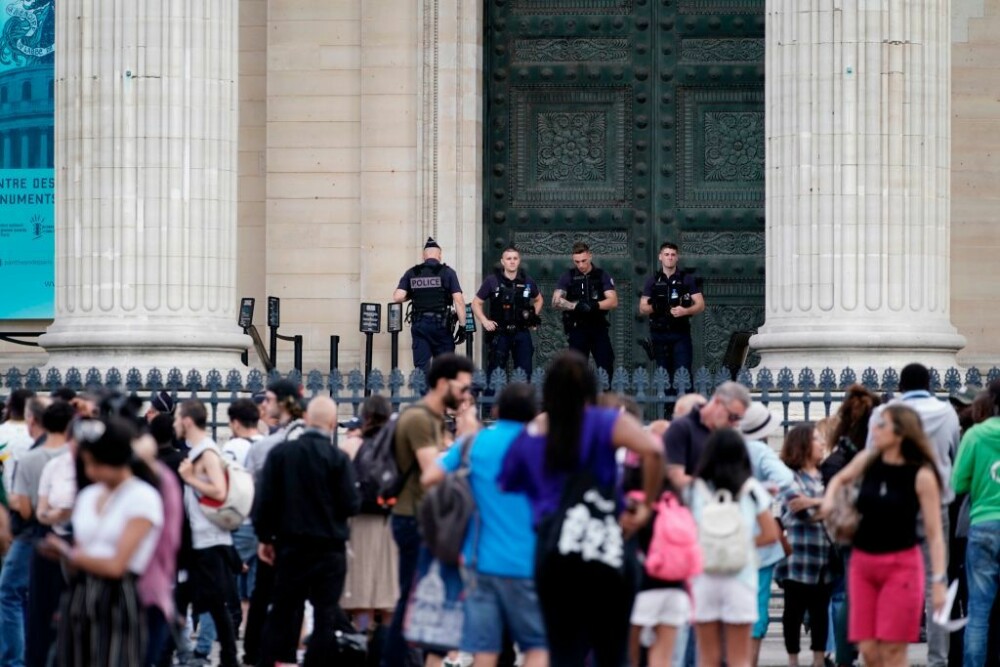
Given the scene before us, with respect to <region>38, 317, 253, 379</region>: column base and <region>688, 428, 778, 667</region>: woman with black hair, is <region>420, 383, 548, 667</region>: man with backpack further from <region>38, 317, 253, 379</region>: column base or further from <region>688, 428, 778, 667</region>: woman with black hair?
<region>38, 317, 253, 379</region>: column base

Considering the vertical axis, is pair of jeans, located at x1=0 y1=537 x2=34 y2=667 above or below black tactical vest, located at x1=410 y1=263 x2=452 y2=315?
below

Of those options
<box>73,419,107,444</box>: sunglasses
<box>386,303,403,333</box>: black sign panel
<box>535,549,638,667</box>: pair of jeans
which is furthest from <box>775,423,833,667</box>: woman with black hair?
<box>386,303,403,333</box>: black sign panel

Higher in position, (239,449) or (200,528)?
(239,449)

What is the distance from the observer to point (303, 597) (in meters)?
14.1

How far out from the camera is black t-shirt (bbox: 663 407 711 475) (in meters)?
13.4

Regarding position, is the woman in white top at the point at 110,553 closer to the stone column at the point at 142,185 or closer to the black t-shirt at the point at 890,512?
the black t-shirt at the point at 890,512

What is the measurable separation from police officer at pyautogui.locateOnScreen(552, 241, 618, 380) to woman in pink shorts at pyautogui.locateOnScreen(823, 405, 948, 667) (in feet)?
28.9

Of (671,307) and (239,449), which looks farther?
(671,307)

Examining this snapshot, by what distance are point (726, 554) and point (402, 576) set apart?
225cm

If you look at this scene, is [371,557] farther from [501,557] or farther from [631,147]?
[631,147]

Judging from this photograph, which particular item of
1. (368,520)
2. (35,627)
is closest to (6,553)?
(35,627)

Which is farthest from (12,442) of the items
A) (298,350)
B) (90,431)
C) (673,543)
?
(298,350)

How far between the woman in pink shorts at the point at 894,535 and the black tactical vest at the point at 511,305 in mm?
9091

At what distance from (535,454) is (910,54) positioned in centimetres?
950
